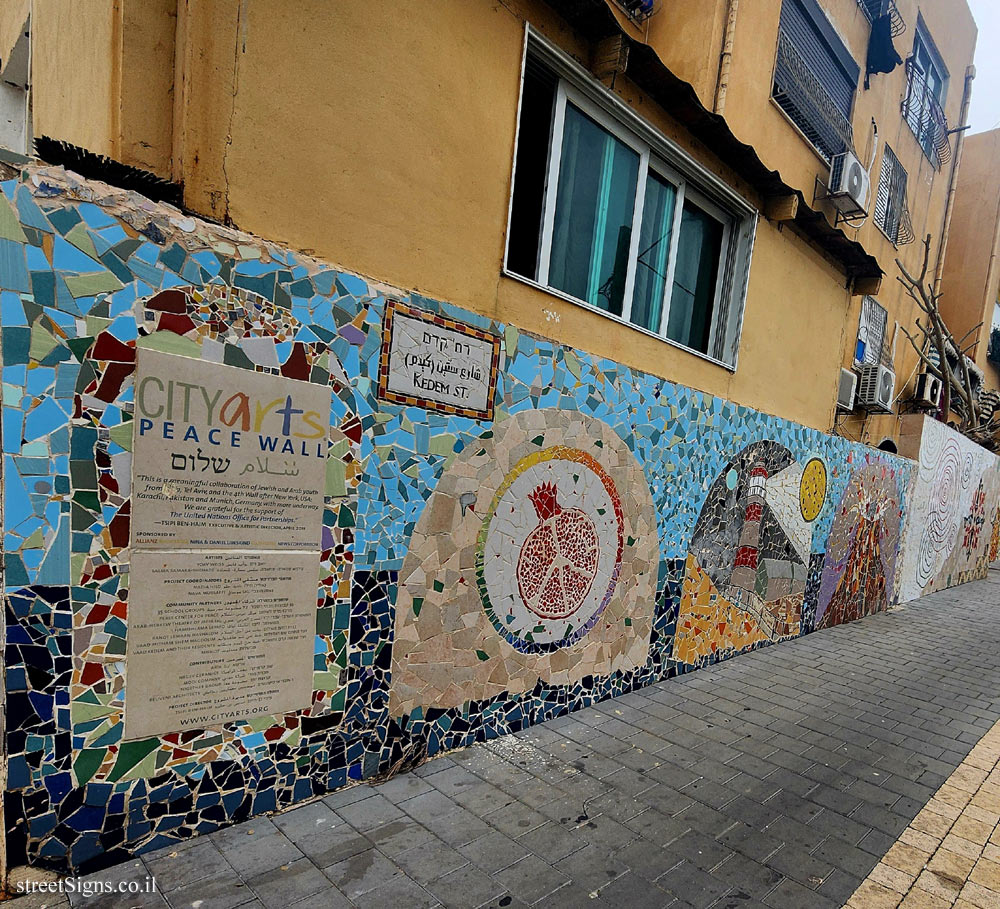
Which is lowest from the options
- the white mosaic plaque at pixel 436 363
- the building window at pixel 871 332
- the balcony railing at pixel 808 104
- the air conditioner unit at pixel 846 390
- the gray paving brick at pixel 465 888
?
the gray paving brick at pixel 465 888

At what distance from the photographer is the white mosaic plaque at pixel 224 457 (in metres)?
2.37

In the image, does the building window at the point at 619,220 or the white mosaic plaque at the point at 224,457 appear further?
the building window at the point at 619,220

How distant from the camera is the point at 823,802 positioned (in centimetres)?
344

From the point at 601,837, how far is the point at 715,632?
10.7ft

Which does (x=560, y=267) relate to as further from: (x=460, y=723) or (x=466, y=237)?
(x=460, y=723)

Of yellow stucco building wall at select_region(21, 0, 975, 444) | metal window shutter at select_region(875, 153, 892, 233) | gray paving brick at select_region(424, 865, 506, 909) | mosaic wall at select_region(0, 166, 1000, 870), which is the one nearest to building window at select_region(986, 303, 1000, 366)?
metal window shutter at select_region(875, 153, 892, 233)

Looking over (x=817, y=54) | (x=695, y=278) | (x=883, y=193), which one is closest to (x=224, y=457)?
(x=695, y=278)

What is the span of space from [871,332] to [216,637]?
11001 mm

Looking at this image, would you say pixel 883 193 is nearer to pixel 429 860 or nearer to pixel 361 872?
pixel 429 860

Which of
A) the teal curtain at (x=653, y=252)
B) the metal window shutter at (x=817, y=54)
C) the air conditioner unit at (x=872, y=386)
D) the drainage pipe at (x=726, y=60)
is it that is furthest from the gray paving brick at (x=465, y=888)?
the air conditioner unit at (x=872, y=386)

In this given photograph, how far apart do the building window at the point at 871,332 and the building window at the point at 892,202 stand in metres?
1.36

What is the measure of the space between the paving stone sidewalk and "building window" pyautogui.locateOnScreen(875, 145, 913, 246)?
8.39m

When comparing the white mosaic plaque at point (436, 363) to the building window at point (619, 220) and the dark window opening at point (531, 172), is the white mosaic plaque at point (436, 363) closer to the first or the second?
the building window at point (619, 220)

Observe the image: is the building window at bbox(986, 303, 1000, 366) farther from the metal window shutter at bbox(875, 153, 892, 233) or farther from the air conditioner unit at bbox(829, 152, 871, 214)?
the air conditioner unit at bbox(829, 152, 871, 214)
